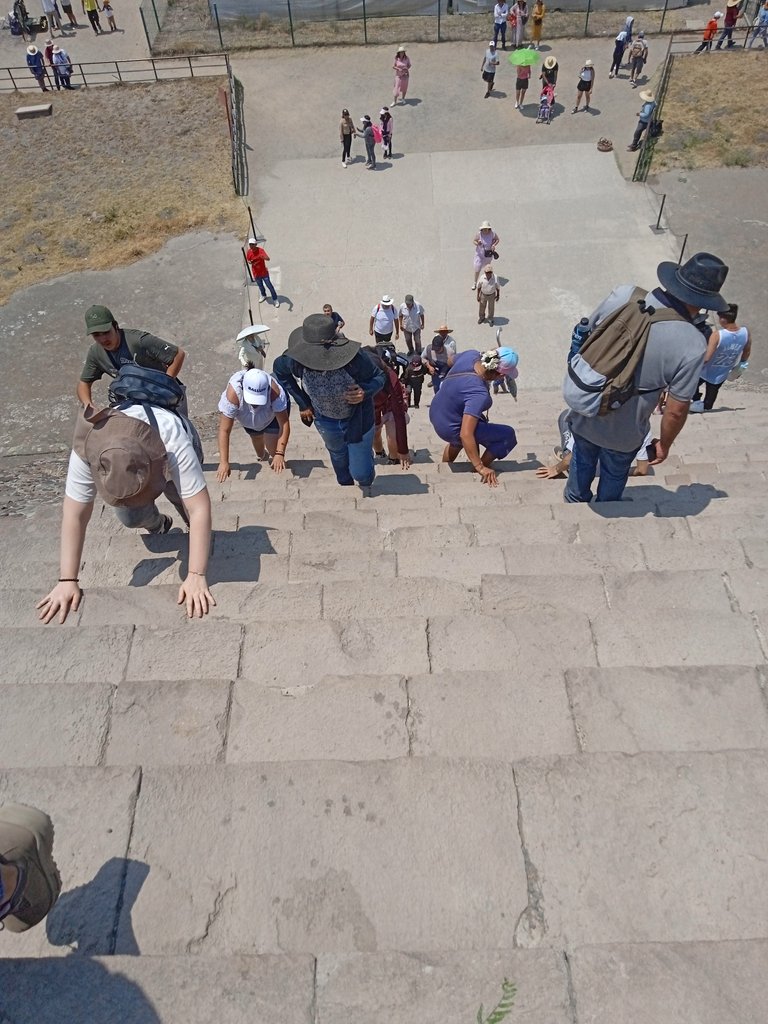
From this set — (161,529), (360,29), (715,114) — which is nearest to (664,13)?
(715,114)

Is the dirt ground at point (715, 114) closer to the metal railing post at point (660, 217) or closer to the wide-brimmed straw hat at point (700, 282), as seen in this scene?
the metal railing post at point (660, 217)

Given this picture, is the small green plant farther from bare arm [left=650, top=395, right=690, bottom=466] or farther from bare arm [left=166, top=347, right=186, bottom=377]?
bare arm [left=166, top=347, right=186, bottom=377]

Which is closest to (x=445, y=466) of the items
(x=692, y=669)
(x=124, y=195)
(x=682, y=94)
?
(x=692, y=669)

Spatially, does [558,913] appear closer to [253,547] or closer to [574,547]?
[574,547]

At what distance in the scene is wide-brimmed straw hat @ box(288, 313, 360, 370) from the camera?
4805 millimetres

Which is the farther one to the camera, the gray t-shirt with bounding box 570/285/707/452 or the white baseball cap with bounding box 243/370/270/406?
the white baseball cap with bounding box 243/370/270/406

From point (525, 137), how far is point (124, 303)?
9.73 meters

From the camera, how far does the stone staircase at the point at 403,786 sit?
2.03 meters

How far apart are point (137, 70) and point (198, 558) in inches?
791

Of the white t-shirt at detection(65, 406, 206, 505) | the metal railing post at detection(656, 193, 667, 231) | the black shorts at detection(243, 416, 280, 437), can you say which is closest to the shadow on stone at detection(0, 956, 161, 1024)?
the white t-shirt at detection(65, 406, 206, 505)

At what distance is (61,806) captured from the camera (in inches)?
104

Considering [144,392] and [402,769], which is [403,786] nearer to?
[402,769]

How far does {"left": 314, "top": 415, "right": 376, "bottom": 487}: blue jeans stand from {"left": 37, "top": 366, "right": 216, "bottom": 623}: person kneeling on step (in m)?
1.70

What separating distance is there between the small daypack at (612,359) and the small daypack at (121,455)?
2.51 m
